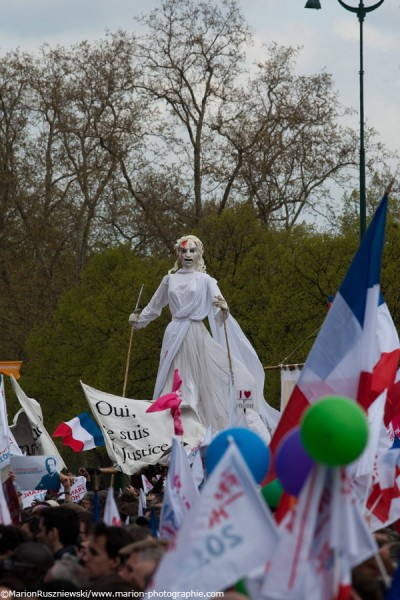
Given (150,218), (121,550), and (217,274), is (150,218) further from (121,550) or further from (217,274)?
(121,550)

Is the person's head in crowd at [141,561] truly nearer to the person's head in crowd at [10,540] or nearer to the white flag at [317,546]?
the white flag at [317,546]

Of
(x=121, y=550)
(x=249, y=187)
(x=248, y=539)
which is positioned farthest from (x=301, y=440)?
(x=249, y=187)

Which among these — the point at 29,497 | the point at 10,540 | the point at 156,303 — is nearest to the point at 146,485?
the point at 29,497

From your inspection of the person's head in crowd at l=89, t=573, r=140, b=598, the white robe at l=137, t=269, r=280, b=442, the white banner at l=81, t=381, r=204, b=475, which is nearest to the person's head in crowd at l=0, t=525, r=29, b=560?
the person's head in crowd at l=89, t=573, r=140, b=598

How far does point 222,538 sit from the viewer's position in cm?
589

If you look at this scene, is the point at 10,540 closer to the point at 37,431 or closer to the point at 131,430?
the point at 131,430

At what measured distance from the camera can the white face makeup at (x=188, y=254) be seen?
17.3m

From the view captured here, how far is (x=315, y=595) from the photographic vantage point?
5.73 meters

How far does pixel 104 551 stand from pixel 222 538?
1587mm

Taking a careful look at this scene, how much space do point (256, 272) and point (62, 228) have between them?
905 centimetres

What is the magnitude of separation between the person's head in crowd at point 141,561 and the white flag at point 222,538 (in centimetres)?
58

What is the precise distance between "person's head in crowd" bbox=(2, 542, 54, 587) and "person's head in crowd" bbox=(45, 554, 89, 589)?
0.12 metres

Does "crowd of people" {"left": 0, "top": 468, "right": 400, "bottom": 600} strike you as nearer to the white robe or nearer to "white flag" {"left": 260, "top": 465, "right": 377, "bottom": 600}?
"white flag" {"left": 260, "top": 465, "right": 377, "bottom": 600}

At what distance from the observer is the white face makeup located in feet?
56.8
